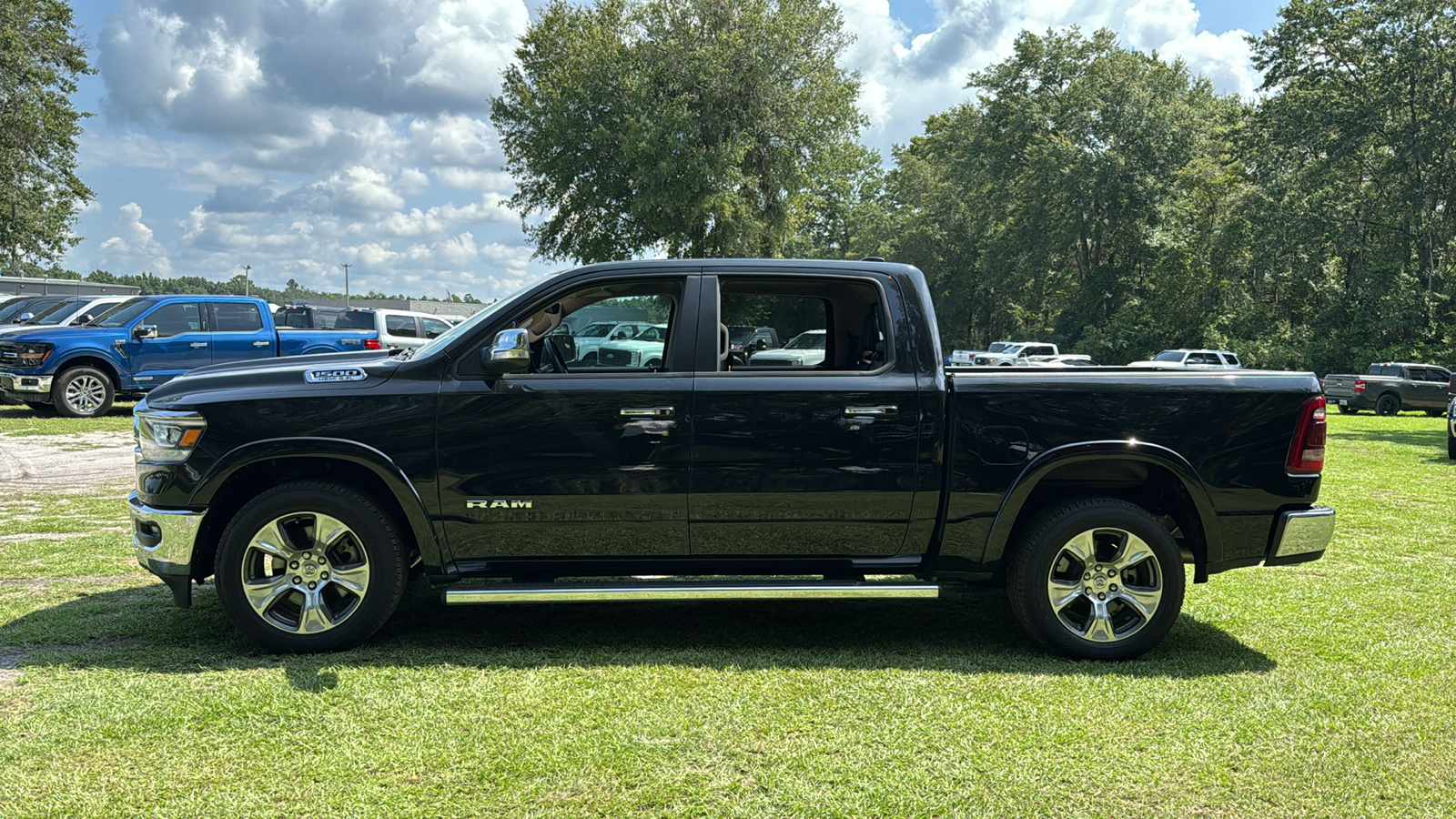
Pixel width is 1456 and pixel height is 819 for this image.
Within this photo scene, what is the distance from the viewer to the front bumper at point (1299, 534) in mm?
4871

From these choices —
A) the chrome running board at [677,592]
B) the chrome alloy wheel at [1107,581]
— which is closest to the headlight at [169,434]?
the chrome running board at [677,592]

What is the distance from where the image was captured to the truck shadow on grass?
4719 millimetres

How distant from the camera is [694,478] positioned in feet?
15.6

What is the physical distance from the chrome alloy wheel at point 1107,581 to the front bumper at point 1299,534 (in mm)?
617

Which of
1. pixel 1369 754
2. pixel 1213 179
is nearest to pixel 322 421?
pixel 1369 754

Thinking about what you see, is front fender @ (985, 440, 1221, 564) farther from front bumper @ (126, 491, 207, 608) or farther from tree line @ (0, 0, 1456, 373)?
tree line @ (0, 0, 1456, 373)

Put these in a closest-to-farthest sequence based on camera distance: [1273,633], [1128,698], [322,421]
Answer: [1128,698]
[322,421]
[1273,633]

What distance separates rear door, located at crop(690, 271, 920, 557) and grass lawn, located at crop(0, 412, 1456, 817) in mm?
584

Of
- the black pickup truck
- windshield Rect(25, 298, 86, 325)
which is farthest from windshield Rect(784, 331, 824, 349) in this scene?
windshield Rect(25, 298, 86, 325)

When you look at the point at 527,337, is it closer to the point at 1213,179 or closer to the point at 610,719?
the point at 610,719

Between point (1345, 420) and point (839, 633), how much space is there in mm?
24123

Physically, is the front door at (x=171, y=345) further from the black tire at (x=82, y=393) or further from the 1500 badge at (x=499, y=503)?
the 1500 badge at (x=499, y=503)

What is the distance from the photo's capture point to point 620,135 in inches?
1399

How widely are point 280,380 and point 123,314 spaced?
46.6 feet
